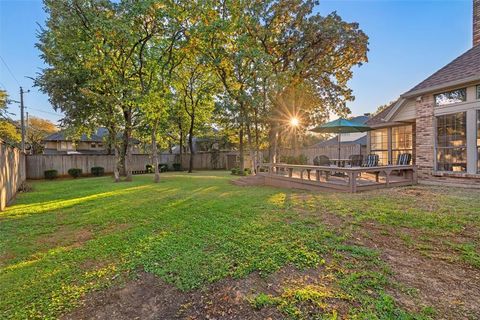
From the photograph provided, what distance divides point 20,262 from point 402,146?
A: 1271 centimetres

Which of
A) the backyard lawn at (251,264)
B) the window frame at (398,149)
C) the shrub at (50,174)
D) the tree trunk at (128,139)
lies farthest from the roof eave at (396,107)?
the shrub at (50,174)

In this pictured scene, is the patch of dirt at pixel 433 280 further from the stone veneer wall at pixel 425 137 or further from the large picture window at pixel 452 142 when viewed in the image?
the stone veneer wall at pixel 425 137

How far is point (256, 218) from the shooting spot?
16.4ft

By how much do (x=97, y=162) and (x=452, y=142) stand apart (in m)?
20.1

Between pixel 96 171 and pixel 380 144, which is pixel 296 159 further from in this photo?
pixel 96 171

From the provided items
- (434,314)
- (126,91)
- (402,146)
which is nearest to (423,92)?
(402,146)

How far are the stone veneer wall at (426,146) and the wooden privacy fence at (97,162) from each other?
17169 millimetres

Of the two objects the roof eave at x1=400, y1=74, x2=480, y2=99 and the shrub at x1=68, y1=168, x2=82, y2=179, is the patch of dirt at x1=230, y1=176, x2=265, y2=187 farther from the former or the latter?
the shrub at x1=68, y1=168, x2=82, y2=179

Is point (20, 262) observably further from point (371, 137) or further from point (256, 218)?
point (371, 137)

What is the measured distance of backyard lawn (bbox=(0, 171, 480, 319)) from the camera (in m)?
2.32

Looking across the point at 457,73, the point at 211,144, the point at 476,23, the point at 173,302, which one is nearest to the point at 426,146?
Answer: the point at 457,73

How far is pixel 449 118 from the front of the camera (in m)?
8.16

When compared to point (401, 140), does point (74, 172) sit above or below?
below

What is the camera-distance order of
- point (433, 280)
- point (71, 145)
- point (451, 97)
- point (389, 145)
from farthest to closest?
1. point (71, 145)
2. point (389, 145)
3. point (451, 97)
4. point (433, 280)
